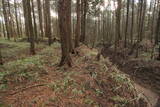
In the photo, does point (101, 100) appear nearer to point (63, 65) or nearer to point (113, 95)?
point (113, 95)

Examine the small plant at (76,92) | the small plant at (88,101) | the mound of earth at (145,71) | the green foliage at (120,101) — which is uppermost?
the small plant at (76,92)

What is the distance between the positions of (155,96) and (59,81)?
17.9 ft

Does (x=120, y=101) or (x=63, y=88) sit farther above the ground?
(x=63, y=88)

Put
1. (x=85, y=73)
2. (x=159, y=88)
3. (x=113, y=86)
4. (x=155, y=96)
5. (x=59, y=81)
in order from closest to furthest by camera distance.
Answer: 1. (x=59, y=81)
2. (x=113, y=86)
3. (x=85, y=73)
4. (x=155, y=96)
5. (x=159, y=88)

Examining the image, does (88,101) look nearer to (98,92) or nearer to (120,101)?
(98,92)

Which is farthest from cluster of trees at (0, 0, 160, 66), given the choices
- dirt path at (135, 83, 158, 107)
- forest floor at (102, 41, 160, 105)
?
dirt path at (135, 83, 158, 107)

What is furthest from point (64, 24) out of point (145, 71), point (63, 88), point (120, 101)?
point (145, 71)

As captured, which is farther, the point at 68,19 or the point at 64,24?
the point at 68,19

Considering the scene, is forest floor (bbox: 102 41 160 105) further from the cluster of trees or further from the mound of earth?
the cluster of trees

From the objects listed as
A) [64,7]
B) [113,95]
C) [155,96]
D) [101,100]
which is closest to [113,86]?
[113,95]

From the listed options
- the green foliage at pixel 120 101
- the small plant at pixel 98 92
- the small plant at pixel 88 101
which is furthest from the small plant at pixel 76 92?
the green foliage at pixel 120 101

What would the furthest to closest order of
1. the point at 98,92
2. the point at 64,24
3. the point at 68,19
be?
the point at 68,19 → the point at 64,24 → the point at 98,92

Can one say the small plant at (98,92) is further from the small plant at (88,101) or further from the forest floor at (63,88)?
the small plant at (88,101)

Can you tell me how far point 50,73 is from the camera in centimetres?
614
